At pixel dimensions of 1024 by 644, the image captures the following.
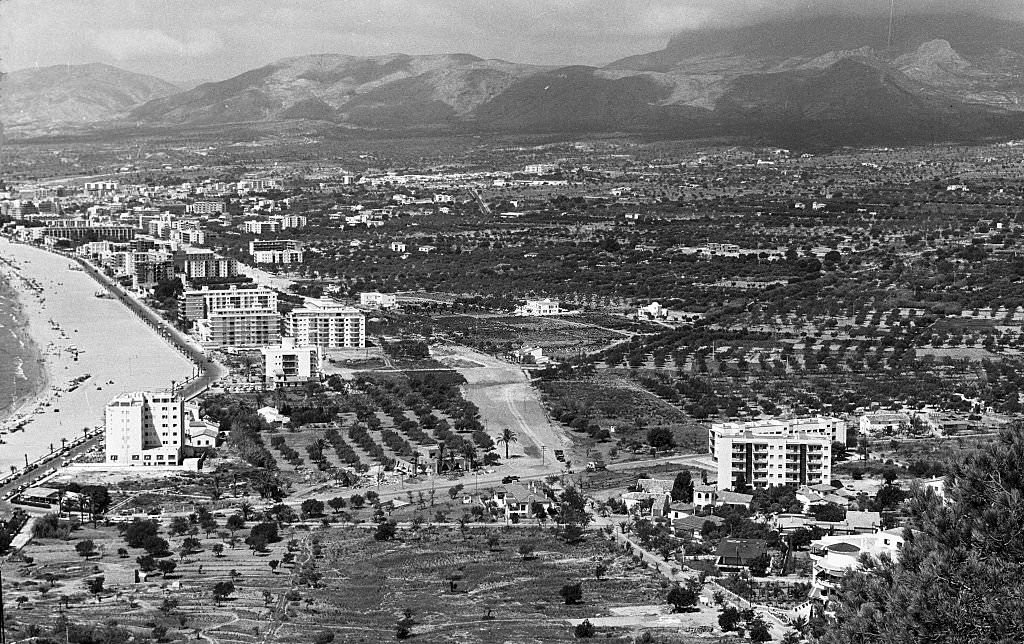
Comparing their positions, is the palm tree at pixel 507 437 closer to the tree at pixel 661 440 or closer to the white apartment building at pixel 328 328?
the tree at pixel 661 440

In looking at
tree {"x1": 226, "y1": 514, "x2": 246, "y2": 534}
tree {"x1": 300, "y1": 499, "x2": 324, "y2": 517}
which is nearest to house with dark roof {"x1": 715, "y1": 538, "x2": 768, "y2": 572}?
tree {"x1": 300, "y1": 499, "x2": 324, "y2": 517}

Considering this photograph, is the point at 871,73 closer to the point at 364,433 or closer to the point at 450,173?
the point at 450,173

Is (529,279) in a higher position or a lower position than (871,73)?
lower

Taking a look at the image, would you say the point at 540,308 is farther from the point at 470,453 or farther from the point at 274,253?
the point at 470,453

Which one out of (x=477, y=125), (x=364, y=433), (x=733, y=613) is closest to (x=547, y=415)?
(x=364, y=433)

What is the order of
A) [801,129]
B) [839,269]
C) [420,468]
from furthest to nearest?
[801,129] → [839,269] → [420,468]

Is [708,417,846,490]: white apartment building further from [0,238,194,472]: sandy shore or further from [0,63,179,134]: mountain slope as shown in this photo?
[0,63,179,134]: mountain slope

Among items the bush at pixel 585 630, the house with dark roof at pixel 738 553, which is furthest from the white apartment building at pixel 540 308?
the bush at pixel 585 630
